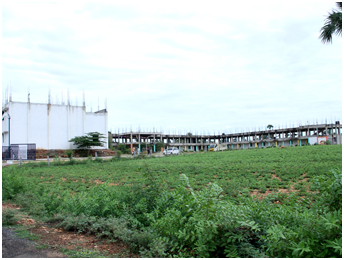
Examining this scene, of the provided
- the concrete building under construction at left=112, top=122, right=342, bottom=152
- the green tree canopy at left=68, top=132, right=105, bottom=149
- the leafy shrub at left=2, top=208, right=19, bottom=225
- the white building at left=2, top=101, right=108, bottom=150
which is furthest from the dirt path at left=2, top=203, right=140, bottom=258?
the concrete building under construction at left=112, top=122, right=342, bottom=152

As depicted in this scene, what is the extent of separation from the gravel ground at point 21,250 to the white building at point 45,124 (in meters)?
43.3

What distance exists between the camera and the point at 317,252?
12.0ft

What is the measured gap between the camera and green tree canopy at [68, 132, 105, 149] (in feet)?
152

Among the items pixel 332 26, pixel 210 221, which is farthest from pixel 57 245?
pixel 332 26

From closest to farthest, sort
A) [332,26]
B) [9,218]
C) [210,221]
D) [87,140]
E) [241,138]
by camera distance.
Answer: [210,221]
[9,218]
[332,26]
[87,140]
[241,138]

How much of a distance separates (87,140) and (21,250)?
42998 millimetres

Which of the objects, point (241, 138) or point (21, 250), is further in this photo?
point (241, 138)

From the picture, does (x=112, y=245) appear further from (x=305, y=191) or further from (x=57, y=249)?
(x=305, y=191)

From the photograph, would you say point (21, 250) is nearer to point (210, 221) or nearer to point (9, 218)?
point (9, 218)

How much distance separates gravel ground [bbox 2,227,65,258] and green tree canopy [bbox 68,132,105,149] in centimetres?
4218

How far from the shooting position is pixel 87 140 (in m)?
46.4

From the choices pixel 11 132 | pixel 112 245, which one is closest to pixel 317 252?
pixel 112 245

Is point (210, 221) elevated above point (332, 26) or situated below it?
below

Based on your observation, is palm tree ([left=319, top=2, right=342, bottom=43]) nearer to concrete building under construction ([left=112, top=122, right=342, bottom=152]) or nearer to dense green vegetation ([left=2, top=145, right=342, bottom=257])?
dense green vegetation ([left=2, top=145, right=342, bottom=257])
